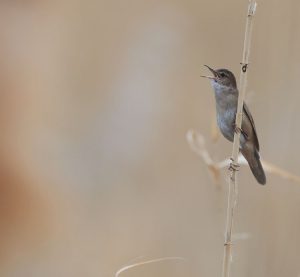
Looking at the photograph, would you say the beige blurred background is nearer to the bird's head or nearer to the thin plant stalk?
the bird's head

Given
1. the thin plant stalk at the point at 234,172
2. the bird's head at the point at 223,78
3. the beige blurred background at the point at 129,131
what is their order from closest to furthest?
the thin plant stalk at the point at 234,172 → the bird's head at the point at 223,78 → the beige blurred background at the point at 129,131

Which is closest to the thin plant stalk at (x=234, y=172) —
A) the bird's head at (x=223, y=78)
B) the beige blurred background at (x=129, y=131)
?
the bird's head at (x=223, y=78)

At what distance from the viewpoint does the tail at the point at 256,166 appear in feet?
7.89

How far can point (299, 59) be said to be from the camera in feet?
9.78

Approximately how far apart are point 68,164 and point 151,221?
1.72 feet

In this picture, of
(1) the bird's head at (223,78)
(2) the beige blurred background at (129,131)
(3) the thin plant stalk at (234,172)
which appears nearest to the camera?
(3) the thin plant stalk at (234,172)

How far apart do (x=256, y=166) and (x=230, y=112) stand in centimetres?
23

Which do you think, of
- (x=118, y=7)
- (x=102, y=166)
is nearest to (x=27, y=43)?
(x=118, y=7)

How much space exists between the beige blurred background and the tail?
1.01 ft

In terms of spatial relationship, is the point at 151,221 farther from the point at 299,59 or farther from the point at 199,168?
the point at 299,59

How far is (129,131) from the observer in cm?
314

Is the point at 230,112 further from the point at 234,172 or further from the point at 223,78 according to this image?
the point at 234,172

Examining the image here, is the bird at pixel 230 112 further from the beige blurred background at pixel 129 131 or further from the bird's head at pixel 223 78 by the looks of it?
the beige blurred background at pixel 129 131

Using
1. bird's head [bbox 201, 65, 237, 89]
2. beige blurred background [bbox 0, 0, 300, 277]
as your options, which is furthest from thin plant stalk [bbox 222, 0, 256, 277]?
beige blurred background [bbox 0, 0, 300, 277]
